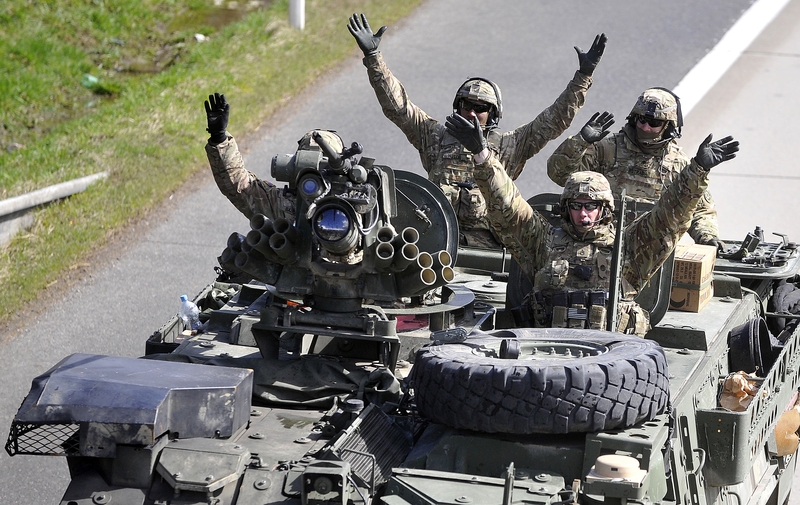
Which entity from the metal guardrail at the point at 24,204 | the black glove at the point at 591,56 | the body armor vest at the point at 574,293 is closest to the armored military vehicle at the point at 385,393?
the body armor vest at the point at 574,293

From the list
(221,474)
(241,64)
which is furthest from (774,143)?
(221,474)

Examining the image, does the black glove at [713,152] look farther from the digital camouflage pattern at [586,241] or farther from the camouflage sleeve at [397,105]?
the camouflage sleeve at [397,105]

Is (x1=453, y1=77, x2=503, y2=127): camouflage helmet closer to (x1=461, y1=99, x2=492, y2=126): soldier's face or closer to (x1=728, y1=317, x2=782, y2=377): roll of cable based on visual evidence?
(x1=461, y1=99, x2=492, y2=126): soldier's face

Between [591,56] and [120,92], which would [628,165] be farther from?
[120,92]

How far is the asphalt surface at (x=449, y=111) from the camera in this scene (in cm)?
1433

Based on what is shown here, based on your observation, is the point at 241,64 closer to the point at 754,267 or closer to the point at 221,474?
the point at 754,267

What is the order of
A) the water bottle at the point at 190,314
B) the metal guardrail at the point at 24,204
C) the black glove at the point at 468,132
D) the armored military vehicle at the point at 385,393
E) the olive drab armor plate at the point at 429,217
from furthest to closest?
the metal guardrail at the point at 24,204 < the water bottle at the point at 190,314 < the olive drab armor plate at the point at 429,217 < the black glove at the point at 468,132 < the armored military vehicle at the point at 385,393

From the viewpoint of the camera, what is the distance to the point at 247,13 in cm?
2173

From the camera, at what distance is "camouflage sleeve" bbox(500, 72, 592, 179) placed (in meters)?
12.5

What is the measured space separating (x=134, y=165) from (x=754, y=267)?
8.31m

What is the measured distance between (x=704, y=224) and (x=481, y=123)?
2042 millimetres

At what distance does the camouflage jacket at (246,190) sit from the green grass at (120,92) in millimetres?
4207

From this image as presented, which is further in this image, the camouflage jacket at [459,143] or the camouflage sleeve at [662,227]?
the camouflage jacket at [459,143]

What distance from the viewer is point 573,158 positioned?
11.8 metres
